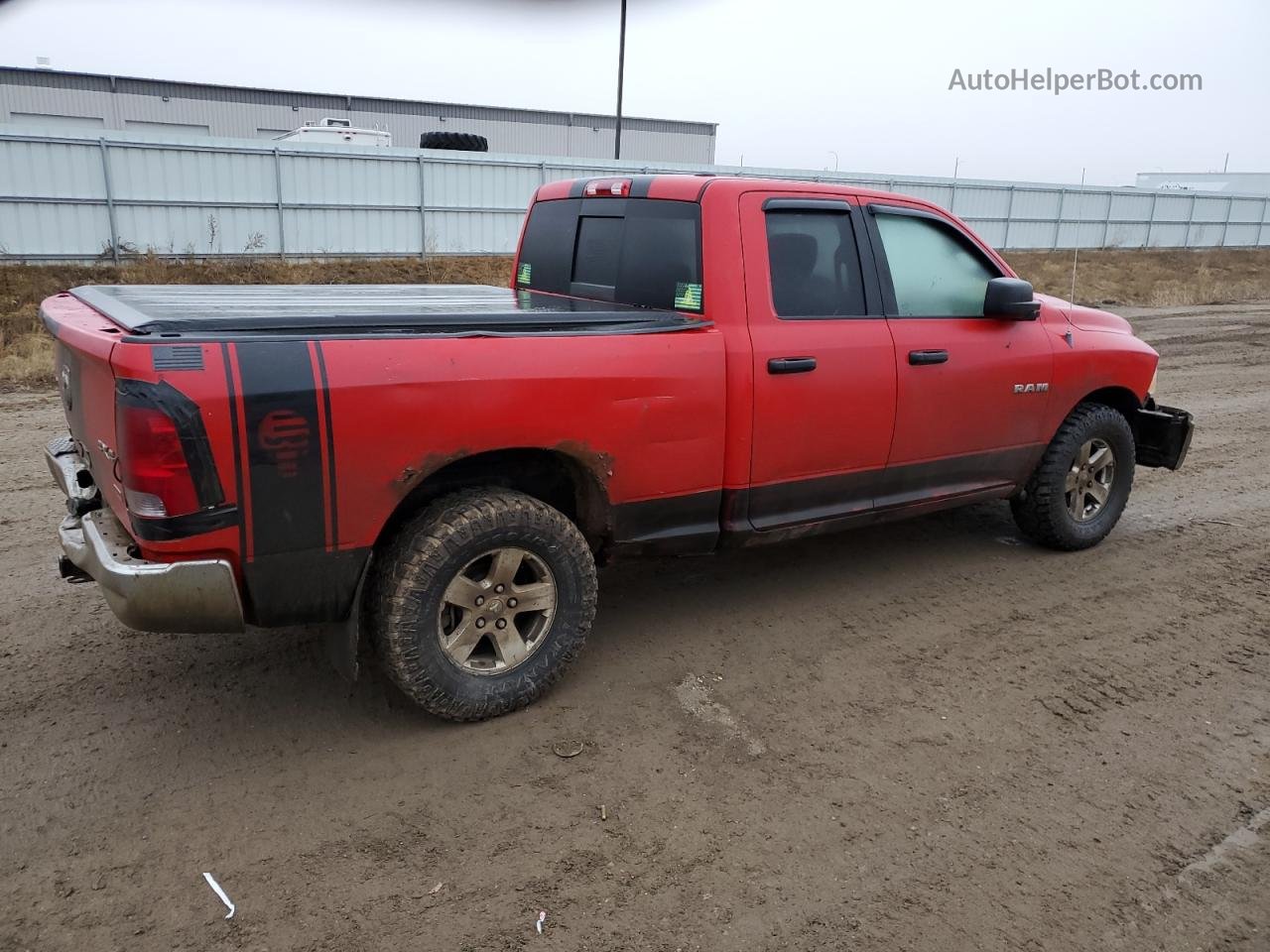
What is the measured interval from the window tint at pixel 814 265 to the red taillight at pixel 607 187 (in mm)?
668

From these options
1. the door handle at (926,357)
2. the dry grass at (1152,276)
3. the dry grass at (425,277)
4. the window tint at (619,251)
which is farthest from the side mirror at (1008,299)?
the dry grass at (1152,276)

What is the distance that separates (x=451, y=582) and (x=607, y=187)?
80.2 inches

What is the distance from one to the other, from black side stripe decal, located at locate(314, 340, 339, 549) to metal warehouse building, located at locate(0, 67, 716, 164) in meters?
33.1

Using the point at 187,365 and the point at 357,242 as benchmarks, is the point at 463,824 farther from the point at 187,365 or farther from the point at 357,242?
the point at 357,242

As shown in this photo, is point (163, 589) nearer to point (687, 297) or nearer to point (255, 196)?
point (687, 297)

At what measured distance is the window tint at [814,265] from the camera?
13.5 feet

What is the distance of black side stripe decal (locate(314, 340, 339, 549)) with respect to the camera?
9.78 ft

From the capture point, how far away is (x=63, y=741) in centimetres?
340

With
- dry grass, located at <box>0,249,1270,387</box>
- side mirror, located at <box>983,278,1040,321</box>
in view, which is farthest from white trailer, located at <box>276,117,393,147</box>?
side mirror, located at <box>983,278,1040,321</box>

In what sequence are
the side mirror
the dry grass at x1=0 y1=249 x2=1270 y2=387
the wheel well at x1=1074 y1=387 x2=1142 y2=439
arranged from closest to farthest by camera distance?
1. the side mirror
2. the wheel well at x1=1074 y1=387 x2=1142 y2=439
3. the dry grass at x1=0 y1=249 x2=1270 y2=387

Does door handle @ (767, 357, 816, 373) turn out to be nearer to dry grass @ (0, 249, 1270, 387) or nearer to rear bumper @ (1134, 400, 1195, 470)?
rear bumper @ (1134, 400, 1195, 470)

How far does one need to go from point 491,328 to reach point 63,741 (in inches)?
81.0

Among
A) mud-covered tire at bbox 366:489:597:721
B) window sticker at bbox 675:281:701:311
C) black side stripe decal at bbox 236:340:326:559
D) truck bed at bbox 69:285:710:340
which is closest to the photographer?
black side stripe decal at bbox 236:340:326:559

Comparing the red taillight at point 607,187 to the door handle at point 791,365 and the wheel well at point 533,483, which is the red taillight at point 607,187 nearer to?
the door handle at point 791,365
